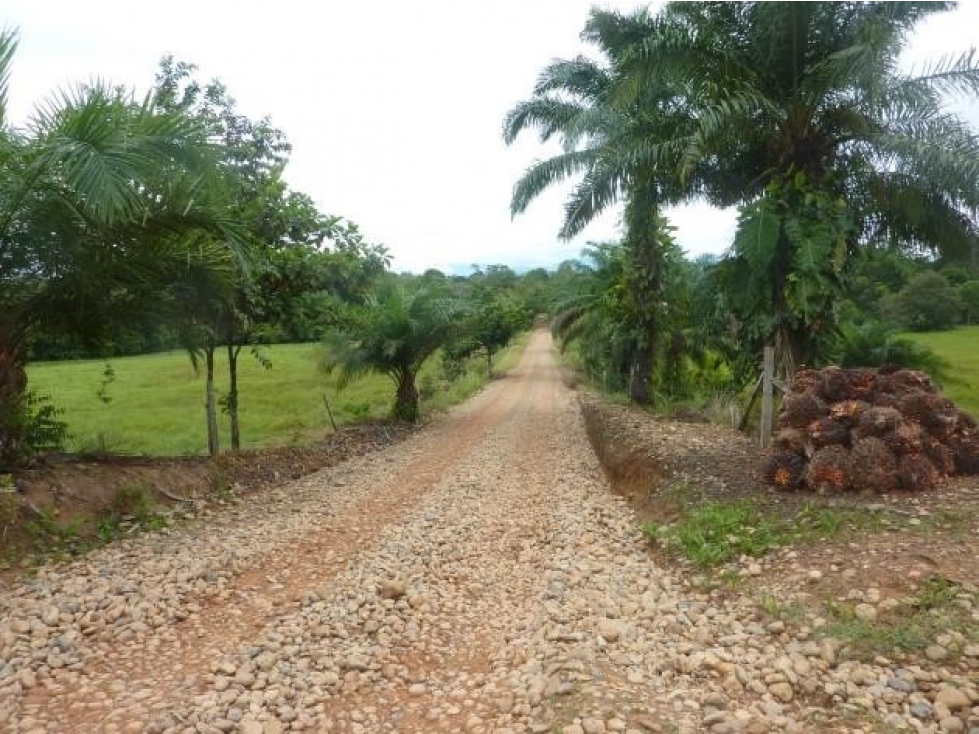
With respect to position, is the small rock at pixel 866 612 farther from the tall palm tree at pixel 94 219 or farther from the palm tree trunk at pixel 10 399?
the palm tree trunk at pixel 10 399

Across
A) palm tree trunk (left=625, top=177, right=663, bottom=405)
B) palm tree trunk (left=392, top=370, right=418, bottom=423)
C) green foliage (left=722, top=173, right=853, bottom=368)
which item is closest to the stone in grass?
green foliage (left=722, top=173, right=853, bottom=368)

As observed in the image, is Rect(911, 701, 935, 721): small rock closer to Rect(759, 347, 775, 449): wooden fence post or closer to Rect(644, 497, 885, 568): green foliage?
Rect(644, 497, 885, 568): green foliage

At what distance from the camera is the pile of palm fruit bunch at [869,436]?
19.8 feet

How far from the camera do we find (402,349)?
15.7m

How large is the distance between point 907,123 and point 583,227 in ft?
19.3

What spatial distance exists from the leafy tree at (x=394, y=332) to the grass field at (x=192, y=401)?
101 cm

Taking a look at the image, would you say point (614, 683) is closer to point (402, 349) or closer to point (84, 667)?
point (84, 667)

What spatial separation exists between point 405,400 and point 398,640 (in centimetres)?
1252

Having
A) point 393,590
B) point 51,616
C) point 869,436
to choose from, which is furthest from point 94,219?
point 869,436

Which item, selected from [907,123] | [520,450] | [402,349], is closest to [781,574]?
[907,123]

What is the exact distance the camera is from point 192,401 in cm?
2248

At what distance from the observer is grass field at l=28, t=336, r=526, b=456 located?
1406 centimetres

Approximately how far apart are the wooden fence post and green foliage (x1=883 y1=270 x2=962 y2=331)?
4229 centimetres

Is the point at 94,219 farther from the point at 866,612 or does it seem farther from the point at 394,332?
the point at 394,332
